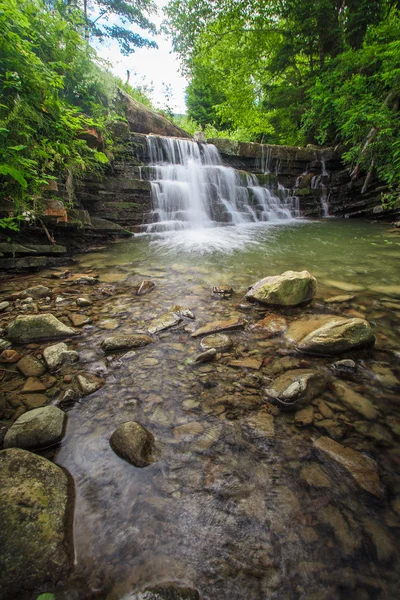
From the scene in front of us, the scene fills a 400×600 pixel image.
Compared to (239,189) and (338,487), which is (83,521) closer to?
(338,487)

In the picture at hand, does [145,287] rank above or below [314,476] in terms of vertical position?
above

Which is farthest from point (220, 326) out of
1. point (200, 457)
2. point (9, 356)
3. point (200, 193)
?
point (200, 193)

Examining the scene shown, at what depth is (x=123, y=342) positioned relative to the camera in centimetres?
185

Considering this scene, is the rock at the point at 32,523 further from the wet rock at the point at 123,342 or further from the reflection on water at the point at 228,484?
the wet rock at the point at 123,342

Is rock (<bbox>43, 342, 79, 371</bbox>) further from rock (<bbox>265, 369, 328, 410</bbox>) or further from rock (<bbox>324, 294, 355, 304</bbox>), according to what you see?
rock (<bbox>324, 294, 355, 304</bbox>)

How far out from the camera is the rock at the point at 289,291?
94.5 inches

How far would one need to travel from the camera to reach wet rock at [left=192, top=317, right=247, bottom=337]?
203cm

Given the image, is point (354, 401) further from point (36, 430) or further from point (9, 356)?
point (9, 356)

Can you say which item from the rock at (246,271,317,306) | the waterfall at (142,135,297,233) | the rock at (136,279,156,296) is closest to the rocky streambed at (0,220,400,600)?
the rock at (246,271,317,306)

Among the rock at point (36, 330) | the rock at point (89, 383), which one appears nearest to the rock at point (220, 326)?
the rock at point (89, 383)

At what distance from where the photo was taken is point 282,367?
162 centimetres

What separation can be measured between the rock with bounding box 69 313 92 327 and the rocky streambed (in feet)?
0.10

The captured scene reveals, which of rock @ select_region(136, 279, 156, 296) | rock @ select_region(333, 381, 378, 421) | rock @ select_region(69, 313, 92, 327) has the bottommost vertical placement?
rock @ select_region(333, 381, 378, 421)

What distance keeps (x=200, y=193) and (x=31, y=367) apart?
779 cm
